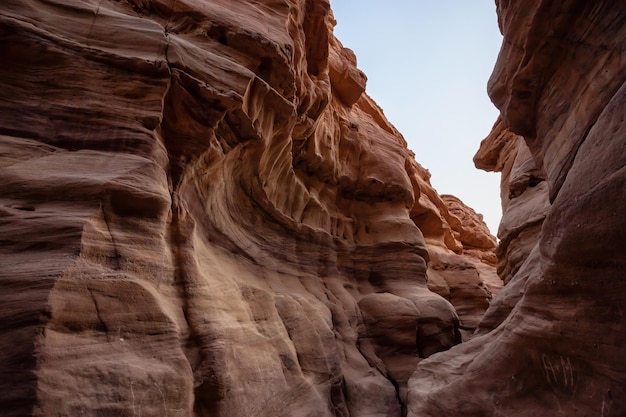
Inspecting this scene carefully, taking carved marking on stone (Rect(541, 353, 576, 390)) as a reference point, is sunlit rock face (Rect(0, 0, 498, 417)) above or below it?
above

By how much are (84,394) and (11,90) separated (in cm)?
421

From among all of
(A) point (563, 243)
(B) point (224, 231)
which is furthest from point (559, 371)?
(B) point (224, 231)

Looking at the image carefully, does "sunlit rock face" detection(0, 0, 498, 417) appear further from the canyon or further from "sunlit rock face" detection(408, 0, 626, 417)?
"sunlit rock face" detection(408, 0, 626, 417)

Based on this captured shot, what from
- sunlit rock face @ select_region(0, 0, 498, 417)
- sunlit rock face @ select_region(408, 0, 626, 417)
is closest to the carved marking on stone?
sunlit rock face @ select_region(408, 0, 626, 417)

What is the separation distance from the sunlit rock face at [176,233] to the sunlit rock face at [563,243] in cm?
292

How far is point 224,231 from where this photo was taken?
8.16 m

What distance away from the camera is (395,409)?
8.73m

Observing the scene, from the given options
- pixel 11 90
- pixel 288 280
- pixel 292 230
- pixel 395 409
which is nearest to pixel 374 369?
pixel 395 409

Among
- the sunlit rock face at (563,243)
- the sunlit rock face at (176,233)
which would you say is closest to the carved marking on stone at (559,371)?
the sunlit rock face at (563,243)

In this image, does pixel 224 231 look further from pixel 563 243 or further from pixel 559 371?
pixel 559 371

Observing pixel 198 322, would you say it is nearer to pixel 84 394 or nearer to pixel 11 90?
pixel 84 394

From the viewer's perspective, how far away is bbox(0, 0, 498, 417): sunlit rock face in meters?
4.12

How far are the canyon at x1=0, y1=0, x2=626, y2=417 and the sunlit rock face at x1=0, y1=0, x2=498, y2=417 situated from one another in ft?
0.09

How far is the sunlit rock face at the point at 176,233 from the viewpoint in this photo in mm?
4121
